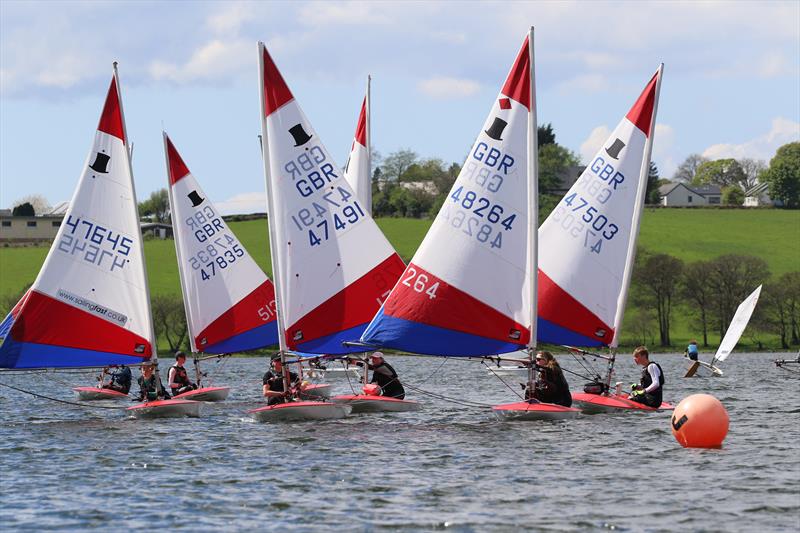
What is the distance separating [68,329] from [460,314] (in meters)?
8.56

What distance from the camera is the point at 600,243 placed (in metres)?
28.4

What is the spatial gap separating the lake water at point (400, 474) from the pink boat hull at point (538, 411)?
222 mm

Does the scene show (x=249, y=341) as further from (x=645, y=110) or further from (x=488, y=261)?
(x=645, y=110)

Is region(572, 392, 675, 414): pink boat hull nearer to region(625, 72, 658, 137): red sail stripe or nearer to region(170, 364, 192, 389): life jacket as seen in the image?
region(625, 72, 658, 137): red sail stripe

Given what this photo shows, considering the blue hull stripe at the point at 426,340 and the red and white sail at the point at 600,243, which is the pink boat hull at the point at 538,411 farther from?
the red and white sail at the point at 600,243

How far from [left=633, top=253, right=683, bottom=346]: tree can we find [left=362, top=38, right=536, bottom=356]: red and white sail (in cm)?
7716

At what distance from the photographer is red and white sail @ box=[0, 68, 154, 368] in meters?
27.2

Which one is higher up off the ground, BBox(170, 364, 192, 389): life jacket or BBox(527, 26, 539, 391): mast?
BBox(527, 26, 539, 391): mast

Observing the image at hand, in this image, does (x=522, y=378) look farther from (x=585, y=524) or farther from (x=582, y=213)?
(x=585, y=524)

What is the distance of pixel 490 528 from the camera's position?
14914mm

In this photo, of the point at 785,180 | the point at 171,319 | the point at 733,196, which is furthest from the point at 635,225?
the point at 733,196

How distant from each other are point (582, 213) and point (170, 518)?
1543cm

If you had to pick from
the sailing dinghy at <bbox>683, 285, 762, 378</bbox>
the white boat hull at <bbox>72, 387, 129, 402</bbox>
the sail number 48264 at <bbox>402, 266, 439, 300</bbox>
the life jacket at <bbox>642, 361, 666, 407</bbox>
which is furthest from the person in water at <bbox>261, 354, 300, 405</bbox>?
the sailing dinghy at <bbox>683, 285, 762, 378</bbox>

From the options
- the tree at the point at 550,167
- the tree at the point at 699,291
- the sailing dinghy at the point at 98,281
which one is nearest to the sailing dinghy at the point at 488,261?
the sailing dinghy at the point at 98,281
